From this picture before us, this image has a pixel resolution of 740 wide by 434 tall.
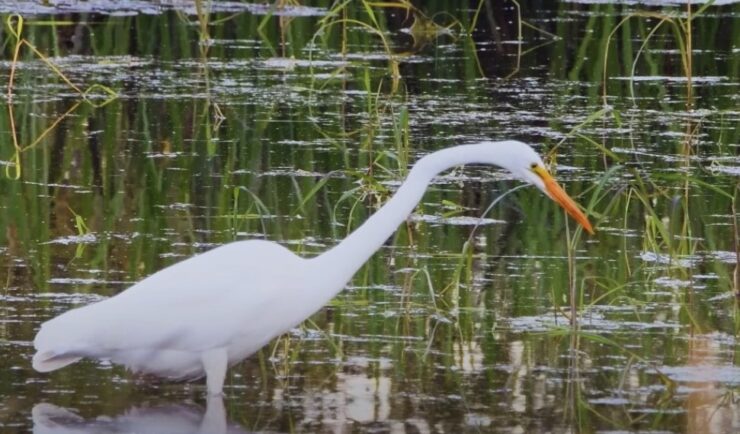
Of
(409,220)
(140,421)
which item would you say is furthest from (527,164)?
(409,220)

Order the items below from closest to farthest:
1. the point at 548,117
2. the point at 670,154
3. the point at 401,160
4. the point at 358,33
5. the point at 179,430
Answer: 1. the point at 179,430
2. the point at 401,160
3. the point at 670,154
4. the point at 548,117
5. the point at 358,33

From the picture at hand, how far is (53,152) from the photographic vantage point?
8.16 meters

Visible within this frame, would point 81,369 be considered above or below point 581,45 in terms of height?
below

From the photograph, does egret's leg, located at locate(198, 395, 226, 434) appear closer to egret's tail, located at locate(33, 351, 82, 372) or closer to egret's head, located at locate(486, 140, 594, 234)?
egret's tail, located at locate(33, 351, 82, 372)

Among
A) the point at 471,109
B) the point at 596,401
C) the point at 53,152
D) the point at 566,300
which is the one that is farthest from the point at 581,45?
the point at 596,401

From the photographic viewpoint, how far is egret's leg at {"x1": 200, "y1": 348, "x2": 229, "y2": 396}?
15.6 feet

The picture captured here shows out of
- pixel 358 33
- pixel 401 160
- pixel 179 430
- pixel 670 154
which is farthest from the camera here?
pixel 358 33

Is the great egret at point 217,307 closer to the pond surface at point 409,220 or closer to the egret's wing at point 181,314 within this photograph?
the egret's wing at point 181,314

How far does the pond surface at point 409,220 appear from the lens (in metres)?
4.80

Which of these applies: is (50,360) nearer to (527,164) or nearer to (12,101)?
(527,164)

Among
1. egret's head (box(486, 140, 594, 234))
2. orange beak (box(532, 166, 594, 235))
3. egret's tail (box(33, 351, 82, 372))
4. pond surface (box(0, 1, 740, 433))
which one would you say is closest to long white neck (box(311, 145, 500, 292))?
egret's head (box(486, 140, 594, 234))

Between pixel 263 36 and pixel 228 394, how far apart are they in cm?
709

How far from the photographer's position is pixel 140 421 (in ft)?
15.1

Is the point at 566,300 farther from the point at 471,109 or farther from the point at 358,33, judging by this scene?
the point at 358,33
